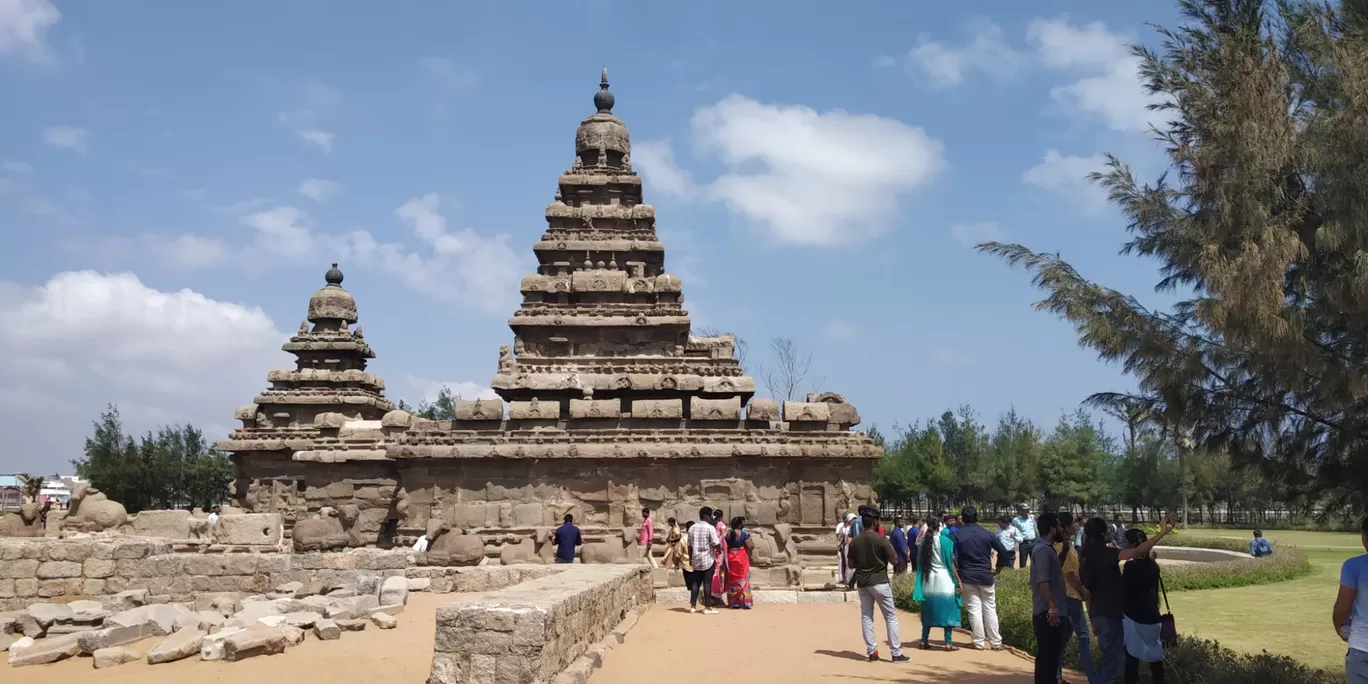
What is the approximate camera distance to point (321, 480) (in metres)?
23.8

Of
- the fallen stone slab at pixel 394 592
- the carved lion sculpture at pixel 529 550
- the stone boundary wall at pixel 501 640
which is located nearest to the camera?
the stone boundary wall at pixel 501 640

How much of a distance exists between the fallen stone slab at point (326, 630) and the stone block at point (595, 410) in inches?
328

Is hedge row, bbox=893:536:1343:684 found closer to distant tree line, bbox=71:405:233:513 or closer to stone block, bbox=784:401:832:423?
stone block, bbox=784:401:832:423

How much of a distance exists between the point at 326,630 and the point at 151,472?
4200 centimetres

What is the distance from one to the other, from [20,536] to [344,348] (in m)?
16.3

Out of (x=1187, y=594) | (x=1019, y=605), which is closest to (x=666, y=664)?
(x=1019, y=605)

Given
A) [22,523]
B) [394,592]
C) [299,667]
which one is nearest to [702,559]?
[394,592]

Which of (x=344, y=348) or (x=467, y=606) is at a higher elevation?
(x=344, y=348)

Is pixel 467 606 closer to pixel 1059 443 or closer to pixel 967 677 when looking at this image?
pixel 967 677

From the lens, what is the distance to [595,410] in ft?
60.2

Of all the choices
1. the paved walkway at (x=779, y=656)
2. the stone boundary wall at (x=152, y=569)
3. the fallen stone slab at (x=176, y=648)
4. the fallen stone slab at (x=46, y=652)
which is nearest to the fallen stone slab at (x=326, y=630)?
the fallen stone slab at (x=176, y=648)

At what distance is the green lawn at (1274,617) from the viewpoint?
1091 cm

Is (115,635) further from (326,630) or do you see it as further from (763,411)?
(763,411)

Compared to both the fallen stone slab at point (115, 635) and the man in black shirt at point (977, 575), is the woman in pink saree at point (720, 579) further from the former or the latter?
the fallen stone slab at point (115, 635)
